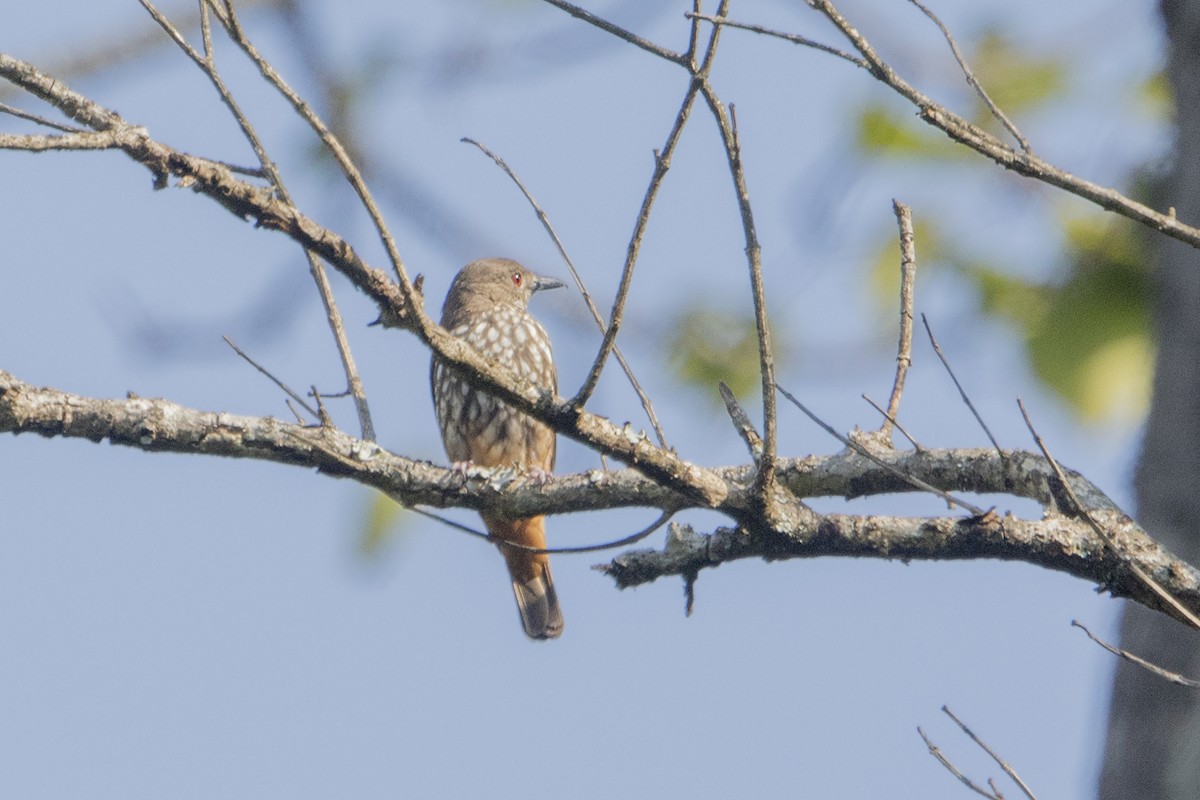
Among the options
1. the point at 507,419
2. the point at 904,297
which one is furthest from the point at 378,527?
the point at 904,297

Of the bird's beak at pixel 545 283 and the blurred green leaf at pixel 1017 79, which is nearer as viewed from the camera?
the blurred green leaf at pixel 1017 79

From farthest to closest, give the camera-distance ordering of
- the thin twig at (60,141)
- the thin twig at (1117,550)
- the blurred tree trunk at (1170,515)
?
the blurred tree trunk at (1170,515) → the thin twig at (1117,550) → the thin twig at (60,141)

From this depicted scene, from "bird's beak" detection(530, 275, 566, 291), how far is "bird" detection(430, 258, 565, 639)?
0.76ft

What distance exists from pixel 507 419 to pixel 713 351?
3.67 ft

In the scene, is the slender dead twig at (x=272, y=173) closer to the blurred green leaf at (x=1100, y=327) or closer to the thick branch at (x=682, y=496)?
the thick branch at (x=682, y=496)

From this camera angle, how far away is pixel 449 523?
3.12 metres

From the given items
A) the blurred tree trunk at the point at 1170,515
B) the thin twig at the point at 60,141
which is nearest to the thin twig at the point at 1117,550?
the thin twig at the point at 60,141

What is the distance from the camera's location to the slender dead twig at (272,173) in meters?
2.91

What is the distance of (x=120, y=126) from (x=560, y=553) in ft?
4.14

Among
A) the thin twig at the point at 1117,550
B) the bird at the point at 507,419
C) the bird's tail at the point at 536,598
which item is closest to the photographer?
the thin twig at the point at 1117,550

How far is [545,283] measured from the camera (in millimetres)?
7539

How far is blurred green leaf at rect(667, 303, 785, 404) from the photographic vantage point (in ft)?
17.4

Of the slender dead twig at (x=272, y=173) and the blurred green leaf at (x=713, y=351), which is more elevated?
the blurred green leaf at (x=713, y=351)

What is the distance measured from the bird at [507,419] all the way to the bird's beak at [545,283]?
0.76 feet
